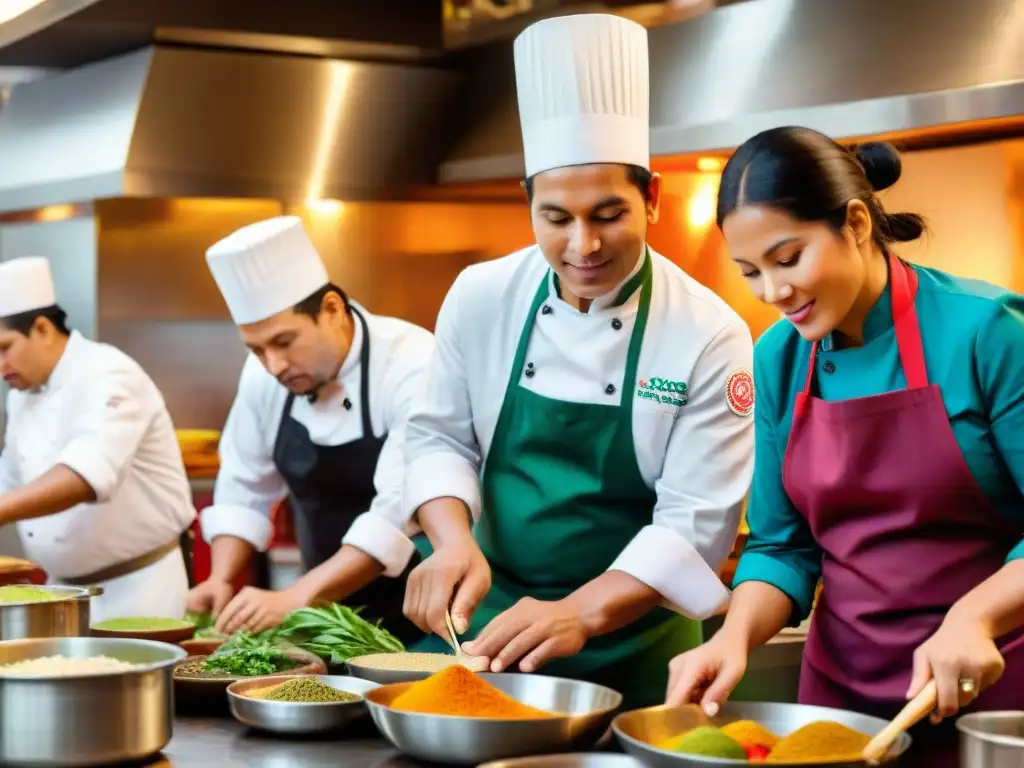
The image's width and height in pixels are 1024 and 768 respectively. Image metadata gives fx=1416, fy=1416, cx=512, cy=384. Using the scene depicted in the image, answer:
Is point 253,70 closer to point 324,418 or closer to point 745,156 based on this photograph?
point 324,418

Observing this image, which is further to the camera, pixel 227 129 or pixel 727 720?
pixel 227 129

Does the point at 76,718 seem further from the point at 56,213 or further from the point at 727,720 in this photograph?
the point at 56,213

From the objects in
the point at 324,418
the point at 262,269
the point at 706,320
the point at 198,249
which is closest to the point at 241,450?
the point at 324,418

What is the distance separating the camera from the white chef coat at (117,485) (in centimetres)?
380

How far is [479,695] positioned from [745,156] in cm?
76

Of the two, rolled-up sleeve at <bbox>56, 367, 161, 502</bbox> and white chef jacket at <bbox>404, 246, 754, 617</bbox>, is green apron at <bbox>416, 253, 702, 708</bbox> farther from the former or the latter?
rolled-up sleeve at <bbox>56, 367, 161, 502</bbox>

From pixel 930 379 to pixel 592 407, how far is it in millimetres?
611

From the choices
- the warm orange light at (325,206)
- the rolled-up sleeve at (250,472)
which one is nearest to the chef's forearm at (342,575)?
the rolled-up sleeve at (250,472)

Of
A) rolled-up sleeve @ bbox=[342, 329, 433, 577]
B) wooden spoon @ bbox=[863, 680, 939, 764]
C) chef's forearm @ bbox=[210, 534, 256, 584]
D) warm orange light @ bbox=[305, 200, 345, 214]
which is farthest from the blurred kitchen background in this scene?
wooden spoon @ bbox=[863, 680, 939, 764]

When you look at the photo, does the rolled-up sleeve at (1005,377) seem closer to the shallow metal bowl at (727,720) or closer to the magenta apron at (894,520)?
the magenta apron at (894,520)

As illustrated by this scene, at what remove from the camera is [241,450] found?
3309mm

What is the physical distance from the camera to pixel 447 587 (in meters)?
2.07

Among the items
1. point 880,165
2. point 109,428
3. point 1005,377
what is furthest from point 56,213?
point 1005,377

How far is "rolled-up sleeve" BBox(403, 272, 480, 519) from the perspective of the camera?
239 cm
